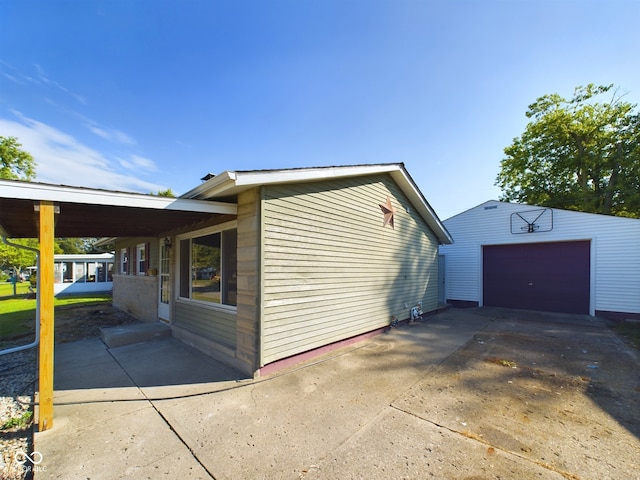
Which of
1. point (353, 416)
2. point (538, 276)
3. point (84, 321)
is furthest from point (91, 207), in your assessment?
point (538, 276)

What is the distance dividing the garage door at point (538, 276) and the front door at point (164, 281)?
11.8m

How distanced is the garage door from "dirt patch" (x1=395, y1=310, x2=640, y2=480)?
167 inches

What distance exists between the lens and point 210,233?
225 inches

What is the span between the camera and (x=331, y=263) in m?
5.64

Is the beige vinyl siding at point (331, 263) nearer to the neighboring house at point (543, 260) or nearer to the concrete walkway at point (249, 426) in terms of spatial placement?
the concrete walkway at point (249, 426)

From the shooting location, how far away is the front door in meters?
7.22

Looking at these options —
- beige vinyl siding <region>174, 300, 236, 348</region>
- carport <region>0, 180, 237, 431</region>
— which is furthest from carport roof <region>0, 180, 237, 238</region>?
beige vinyl siding <region>174, 300, 236, 348</region>

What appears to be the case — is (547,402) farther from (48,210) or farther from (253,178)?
(48,210)

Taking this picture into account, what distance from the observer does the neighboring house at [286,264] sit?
4363 millimetres

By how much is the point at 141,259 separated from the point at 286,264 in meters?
7.16

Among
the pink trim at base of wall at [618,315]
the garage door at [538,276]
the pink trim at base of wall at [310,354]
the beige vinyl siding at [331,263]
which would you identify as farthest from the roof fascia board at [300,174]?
the pink trim at base of wall at [618,315]

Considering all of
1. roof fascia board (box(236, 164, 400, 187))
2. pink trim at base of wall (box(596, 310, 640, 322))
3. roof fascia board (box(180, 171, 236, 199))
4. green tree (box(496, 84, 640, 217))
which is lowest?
pink trim at base of wall (box(596, 310, 640, 322))

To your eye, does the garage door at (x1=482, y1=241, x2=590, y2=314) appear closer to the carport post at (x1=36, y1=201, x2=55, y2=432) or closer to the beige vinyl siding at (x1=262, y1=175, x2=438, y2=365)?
the beige vinyl siding at (x1=262, y1=175, x2=438, y2=365)

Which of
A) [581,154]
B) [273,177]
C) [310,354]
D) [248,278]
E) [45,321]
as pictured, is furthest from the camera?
[581,154]
